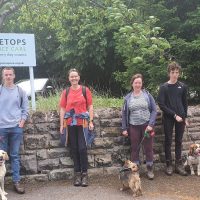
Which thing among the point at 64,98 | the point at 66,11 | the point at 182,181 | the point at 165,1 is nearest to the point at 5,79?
the point at 64,98

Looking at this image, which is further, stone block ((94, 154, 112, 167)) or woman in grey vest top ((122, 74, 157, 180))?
stone block ((94, 154, 112, 167))

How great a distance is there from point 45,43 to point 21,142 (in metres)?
16.2

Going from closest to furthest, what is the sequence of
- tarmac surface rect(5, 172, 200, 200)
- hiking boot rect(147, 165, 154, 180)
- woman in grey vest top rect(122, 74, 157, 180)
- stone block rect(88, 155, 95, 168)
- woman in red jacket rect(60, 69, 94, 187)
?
tarmac surface rect(5, 172, 200, 200)
woman in red jacket rect(60, 69, 94, 187)
woman in grey vest top rect(122, 74, 157, 180)
hiking boot rect(147, 165, 154, 180)
stone block rect(88, 155, 95, 168)

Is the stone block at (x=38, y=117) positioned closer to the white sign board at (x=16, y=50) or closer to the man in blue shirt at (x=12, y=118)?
the man in blue shirt at (x=12, y=118)

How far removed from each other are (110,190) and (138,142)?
3.33 ft

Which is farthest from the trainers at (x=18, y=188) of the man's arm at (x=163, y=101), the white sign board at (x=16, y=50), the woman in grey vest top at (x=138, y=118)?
the man's arm at (x=163, y=101)

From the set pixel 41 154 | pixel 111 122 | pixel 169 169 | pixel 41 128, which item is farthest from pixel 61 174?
pixel 169 169

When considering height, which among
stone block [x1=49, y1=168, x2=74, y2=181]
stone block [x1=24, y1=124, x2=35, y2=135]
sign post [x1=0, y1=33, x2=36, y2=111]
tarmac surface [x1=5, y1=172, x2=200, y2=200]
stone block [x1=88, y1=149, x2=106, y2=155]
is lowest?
tarmac surface [x1=5, y1=172, x2=200, y2=200]

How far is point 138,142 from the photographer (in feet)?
25.8

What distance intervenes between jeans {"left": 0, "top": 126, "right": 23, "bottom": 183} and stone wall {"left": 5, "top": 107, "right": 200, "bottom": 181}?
2.08 feet

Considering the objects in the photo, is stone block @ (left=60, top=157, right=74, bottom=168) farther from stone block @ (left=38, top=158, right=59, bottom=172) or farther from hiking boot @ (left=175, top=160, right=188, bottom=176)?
hiking boot @ (left=175, top=160, right=188, bottom=176)

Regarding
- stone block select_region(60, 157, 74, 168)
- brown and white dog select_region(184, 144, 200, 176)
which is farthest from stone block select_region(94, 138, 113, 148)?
brown and white dog select_region(184, 144, 200, 176)

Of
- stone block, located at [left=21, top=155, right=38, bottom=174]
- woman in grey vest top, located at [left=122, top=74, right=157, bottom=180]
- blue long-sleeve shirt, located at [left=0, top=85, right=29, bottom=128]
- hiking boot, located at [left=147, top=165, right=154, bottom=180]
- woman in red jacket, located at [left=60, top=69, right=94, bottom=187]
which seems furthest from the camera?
hiking boot, located at [left=147, top=165, right=154, bottom=180]

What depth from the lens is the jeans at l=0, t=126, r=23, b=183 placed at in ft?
23.6
